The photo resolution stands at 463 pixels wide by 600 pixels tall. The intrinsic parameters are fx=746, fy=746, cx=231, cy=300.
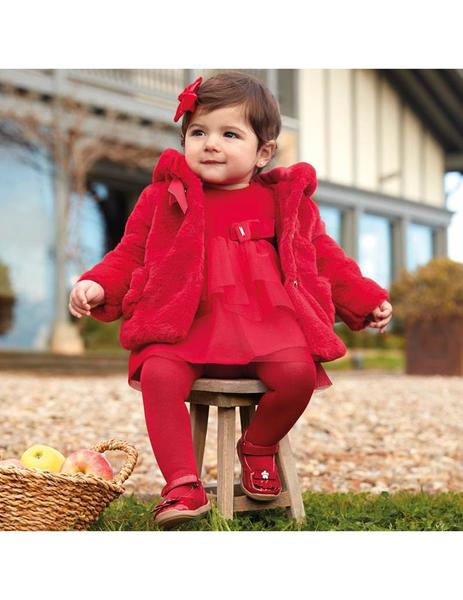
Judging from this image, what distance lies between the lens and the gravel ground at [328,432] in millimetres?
3281

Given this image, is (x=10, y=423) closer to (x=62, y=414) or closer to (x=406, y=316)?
(x=62, y=414)

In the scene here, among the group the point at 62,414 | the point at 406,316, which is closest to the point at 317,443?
the point at 62,414

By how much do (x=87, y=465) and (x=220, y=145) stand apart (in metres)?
0.92

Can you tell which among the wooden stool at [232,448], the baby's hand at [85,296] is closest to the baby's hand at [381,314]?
the wooden stool at [232,448]

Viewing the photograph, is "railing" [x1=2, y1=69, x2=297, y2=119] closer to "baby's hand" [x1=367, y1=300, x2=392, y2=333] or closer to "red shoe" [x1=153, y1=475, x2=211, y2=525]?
"baby's hand" [x1=367, y1=300, x2=392, y2=333]

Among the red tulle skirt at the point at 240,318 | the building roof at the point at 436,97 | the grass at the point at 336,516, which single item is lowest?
the grass at the point at 336,516

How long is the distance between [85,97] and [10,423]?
6.14m

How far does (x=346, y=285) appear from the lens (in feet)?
6.87

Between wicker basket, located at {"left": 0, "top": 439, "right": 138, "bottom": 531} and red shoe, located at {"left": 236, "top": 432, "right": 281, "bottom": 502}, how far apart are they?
330 millimetres

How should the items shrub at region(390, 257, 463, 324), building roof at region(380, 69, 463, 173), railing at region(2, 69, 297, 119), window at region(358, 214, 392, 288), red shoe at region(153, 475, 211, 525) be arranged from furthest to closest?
window at region(358, 214, 392, 288) < building roof at region(380, 69, 463, 173) < railing at region(2, 69, 297, 119) < shrub at region(390, 257, 463, 324) < red shoe at region(153, 475, 211, 525)

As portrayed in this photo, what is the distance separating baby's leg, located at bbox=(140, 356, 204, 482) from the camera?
1821 mm

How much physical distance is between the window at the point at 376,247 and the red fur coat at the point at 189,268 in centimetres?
1054

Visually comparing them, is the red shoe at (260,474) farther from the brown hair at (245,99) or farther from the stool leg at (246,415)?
the brown hair at (245,99)

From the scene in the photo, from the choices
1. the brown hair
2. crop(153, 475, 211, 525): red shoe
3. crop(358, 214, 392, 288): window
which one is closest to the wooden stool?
crop(153, 475, 211, 525): red shoe
